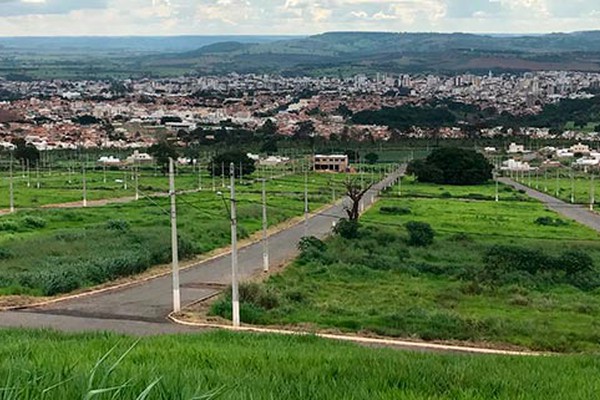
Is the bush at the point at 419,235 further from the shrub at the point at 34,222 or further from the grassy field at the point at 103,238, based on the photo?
the shrub at the point at 34,222

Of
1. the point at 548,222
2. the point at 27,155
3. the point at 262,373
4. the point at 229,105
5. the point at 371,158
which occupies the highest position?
the point at 262,373

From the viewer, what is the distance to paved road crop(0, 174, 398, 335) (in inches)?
595

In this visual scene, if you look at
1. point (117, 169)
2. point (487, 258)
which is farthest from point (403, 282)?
point (117, 169)

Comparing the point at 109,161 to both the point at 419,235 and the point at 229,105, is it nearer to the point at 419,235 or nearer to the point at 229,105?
the point at 419,235

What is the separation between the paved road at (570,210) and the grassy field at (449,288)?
346 centimetres

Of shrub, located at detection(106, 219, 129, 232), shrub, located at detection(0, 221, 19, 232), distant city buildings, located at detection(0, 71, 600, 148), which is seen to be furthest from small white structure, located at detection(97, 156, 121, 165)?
shrub, located at detection(106, 219, 129, 232)

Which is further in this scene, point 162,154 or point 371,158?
point 371,158

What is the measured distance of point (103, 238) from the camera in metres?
25.3

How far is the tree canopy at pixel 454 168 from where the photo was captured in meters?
59.3

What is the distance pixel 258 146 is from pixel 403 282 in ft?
203

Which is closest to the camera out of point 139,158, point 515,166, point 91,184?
point 91,184

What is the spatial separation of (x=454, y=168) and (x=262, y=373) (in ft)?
176

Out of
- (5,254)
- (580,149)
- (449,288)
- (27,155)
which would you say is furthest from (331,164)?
(449,288)

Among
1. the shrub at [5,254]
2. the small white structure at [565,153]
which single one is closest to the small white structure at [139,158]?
the small white structure at [565,153]
